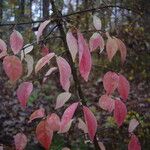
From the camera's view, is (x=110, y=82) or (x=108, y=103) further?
(x=108, y=103)

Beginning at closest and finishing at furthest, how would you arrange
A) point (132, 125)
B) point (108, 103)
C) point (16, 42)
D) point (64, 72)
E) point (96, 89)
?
point (64, 72)
point (16, 42)
point (108, 103)
point (132, 125)
point (96, 89)

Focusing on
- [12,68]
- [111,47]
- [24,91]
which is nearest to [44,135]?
[24,91]

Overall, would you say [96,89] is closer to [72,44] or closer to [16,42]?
[16,42]

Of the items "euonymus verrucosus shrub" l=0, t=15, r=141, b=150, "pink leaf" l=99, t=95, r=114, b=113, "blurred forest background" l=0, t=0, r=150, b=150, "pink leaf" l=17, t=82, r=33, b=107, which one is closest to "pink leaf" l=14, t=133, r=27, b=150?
"euonymus verrucosus shrub" l=0, t=15, r=141, b=150

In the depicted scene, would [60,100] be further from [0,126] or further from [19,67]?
[0,126]

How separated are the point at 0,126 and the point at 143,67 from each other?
3.74m

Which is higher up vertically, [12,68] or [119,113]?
[12,68]

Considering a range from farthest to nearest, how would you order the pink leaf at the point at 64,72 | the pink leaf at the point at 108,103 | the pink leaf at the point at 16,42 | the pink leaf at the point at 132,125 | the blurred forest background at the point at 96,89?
the blurred forest background at the point at 96,89
the pink leaf at the point at 132,125
the pink leaf at the point at 108,103
the pink leaf at the point at 16,42
the pink leaf at the point at 64,72

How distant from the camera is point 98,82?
763 cm

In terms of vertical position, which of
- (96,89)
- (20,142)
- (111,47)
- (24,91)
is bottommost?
(96,89)

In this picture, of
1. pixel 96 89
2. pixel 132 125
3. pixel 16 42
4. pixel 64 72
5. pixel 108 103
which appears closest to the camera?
pixel 64 72

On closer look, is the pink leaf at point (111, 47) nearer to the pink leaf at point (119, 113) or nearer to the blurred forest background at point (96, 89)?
the pink leaf at point (119, 113)

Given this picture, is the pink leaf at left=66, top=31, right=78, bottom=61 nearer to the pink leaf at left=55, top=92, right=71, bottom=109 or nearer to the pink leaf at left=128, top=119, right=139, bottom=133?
the pink leaf at left=55, top=92, right=71, bottom=109

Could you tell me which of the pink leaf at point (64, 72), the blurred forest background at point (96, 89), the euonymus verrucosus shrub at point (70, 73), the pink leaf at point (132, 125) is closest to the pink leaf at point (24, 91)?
the euonymus verrucosus shrub at point (70, 73)
